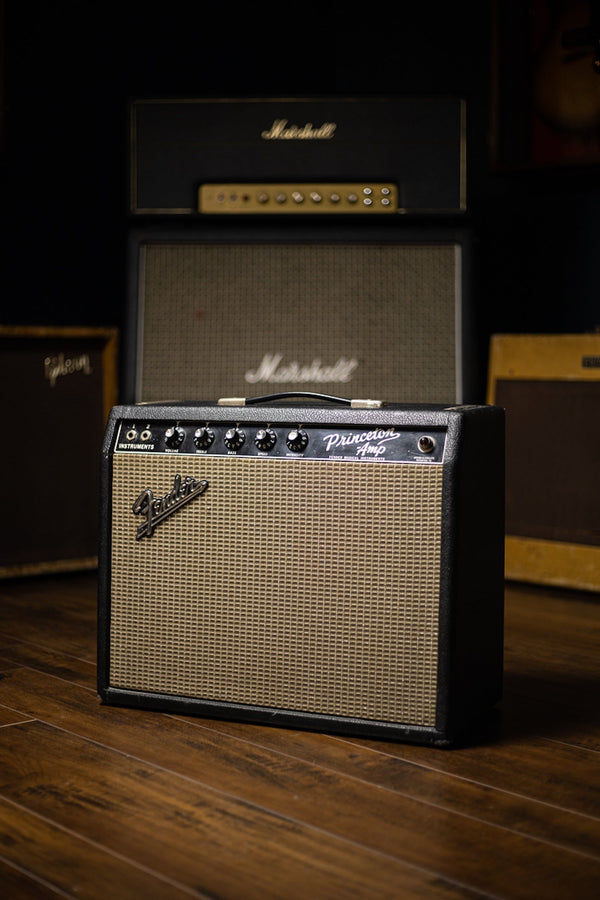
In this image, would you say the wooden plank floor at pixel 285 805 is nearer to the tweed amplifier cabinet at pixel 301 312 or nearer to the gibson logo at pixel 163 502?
the gibson logo at pixel 163 502

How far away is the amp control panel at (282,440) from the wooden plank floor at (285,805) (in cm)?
35

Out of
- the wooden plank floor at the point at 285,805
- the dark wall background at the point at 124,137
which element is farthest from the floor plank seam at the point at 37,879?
the dark wall background at the point at 124,137

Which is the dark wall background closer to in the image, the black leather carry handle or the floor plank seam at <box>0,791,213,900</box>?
the black leather carry handle

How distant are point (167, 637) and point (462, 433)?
0.48 metres

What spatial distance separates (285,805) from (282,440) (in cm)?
45

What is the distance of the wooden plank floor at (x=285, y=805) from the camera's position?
3.29 ft

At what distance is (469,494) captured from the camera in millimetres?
1349

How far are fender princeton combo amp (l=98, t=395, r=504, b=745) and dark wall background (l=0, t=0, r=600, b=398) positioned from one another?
1199 millimetres

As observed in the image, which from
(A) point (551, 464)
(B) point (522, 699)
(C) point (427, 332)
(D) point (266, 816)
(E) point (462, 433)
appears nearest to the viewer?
(D) point (266, 816)

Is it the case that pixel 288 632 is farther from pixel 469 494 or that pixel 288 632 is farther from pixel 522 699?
pixel 522 699

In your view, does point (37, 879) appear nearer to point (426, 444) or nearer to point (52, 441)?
point (426, 444)

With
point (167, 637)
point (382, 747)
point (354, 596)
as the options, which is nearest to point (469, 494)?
point (354, 596)

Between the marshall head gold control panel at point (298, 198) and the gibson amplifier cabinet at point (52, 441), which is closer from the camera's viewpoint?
the marshall head gold control panel at point (298, 198)

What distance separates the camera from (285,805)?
1174 mm
